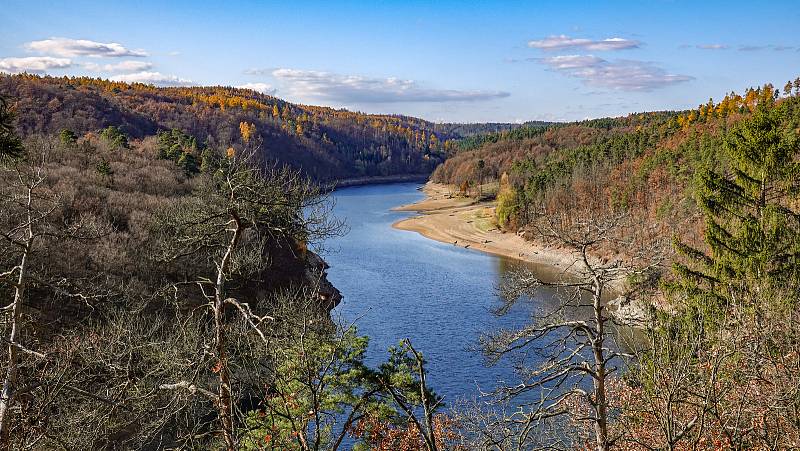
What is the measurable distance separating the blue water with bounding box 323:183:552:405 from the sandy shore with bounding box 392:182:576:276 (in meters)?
2.85

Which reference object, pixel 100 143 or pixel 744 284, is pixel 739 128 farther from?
pixel 100 143

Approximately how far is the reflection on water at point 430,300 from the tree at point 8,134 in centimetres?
1058

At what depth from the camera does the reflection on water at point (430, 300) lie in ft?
94.4

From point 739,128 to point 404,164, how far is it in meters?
177

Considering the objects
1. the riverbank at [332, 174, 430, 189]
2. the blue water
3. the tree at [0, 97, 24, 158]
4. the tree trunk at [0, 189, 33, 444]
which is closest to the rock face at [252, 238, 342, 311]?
the blue water

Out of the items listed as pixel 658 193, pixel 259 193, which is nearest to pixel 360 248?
pixel 658 193

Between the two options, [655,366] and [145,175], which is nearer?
[655,366]

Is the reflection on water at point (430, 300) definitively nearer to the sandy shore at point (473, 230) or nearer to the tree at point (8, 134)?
the sandy shore at point (473, 230)

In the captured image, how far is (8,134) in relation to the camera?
20.0ft

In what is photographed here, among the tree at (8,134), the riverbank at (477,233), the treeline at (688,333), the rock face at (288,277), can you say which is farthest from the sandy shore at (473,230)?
the tree at (8,134)

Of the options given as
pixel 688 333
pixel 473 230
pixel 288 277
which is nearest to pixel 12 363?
pixel 688 333

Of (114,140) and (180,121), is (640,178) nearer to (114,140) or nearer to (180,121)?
(114,140)

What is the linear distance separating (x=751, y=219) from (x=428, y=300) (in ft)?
86.7

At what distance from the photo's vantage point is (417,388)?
15.5 meters
